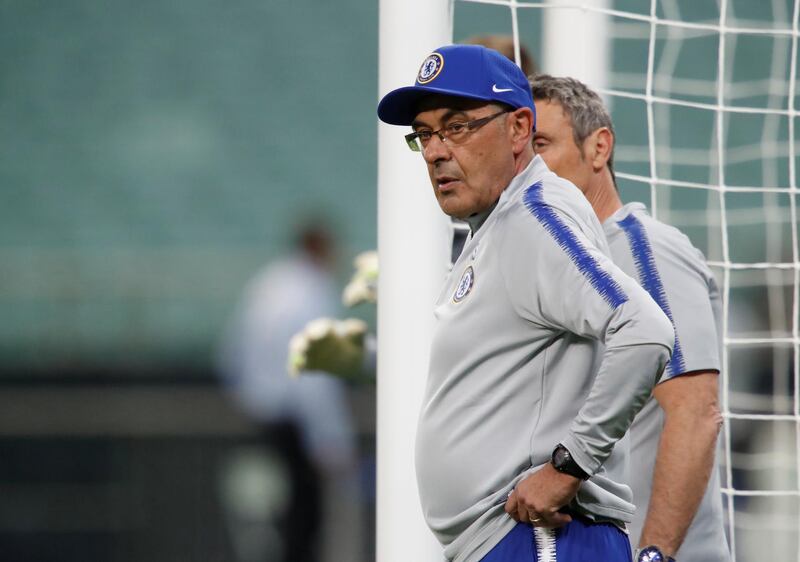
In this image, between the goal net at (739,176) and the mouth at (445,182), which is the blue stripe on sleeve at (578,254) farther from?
the goal net at (739,176)

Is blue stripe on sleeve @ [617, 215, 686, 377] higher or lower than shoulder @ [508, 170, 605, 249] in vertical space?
lower

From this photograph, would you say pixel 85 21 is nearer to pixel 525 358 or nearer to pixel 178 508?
pixel 178 508

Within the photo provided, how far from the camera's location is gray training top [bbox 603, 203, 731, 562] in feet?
6.94

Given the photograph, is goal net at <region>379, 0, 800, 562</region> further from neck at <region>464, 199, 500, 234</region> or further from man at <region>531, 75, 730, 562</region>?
neck at <region>464, 199, 500, 234</region>

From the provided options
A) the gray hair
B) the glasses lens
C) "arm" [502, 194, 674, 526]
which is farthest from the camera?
the gray hair

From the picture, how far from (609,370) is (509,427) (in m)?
0.18

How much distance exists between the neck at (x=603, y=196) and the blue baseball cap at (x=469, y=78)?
44cm

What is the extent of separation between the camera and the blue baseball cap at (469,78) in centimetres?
185

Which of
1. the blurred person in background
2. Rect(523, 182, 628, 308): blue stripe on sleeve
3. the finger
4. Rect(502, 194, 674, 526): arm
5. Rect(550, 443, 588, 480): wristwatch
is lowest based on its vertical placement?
the blurred person in background

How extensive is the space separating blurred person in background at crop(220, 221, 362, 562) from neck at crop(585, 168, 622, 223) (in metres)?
4.34

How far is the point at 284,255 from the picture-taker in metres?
8.14

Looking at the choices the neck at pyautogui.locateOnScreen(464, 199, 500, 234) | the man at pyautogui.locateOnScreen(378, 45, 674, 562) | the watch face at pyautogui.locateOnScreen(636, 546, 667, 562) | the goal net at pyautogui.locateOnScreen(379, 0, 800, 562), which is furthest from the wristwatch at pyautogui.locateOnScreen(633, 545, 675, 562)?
the goal net at pyautogui.locateOnScreen(379, 0, 800, 562)

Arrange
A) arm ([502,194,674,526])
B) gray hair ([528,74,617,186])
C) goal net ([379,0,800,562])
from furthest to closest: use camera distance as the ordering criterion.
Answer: goal net ([379,0,800,562]) < gray hair ([528,74,617,186]) < arm ([502,194,674,526])

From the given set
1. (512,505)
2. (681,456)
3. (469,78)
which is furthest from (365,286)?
(512,505)
